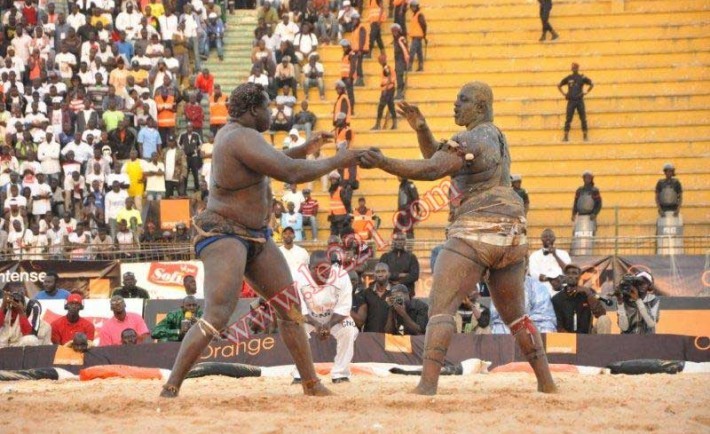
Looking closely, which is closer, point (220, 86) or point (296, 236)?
point (296, 236)

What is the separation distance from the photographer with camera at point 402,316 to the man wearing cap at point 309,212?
296 inches

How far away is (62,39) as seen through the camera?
97.7ft

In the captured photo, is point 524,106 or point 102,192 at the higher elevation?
point 524,106

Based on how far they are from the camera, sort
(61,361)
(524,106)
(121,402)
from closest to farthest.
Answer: (121,402) → (61,361) → (524,106)

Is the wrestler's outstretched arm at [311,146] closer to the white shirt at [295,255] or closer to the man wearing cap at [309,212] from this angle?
the white shirt at [295,255]

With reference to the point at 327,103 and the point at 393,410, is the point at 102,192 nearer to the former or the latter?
the point at 327,103

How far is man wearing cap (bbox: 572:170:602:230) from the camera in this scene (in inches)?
953

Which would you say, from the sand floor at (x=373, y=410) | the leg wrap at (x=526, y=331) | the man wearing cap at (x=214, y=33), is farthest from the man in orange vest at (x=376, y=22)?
the leg wrap at (x=526, y=331)

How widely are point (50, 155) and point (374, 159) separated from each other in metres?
17.3

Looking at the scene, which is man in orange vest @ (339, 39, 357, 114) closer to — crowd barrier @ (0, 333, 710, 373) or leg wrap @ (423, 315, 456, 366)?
crowd barrier @ (0, 333, 710, 373)

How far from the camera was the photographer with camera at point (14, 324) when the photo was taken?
17.5 m

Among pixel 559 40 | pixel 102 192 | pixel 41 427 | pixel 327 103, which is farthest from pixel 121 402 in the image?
pixel 559 40

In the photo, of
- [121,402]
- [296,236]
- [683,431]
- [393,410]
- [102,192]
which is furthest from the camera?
[102,192]

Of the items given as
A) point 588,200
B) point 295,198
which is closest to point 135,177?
point 295,198
